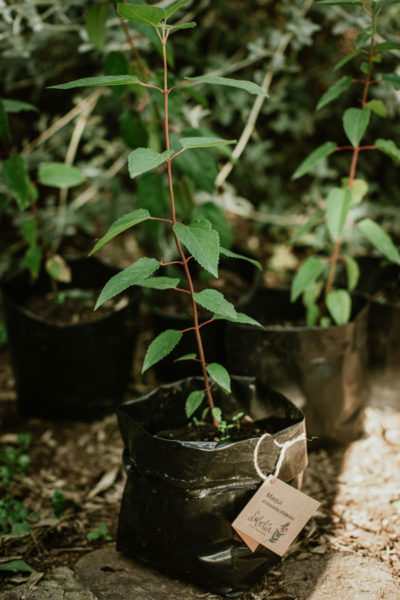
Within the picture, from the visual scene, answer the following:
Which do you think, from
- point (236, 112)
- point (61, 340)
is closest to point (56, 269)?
point (61, 340)

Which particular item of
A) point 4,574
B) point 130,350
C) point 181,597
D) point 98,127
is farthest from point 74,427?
point 98,127

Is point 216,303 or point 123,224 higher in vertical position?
point 123,224

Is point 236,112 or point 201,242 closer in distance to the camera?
point 201,242

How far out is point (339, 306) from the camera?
151cm

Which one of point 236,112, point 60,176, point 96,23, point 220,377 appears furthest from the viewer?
point 236,112

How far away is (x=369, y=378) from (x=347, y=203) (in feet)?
2.67

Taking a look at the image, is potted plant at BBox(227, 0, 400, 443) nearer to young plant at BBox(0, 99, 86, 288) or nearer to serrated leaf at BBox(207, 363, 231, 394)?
serrated leaf at BBox(207, 363, 231, 394)

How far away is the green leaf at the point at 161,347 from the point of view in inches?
41.3

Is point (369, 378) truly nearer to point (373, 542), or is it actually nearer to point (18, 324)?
point (373, 542)

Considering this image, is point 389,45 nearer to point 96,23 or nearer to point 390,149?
point 390,149

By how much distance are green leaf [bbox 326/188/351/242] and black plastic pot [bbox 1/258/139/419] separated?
833 millimetres

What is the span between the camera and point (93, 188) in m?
2.52

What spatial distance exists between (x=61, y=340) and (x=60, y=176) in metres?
0.58

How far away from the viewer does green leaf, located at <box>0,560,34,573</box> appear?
1.14 meters
